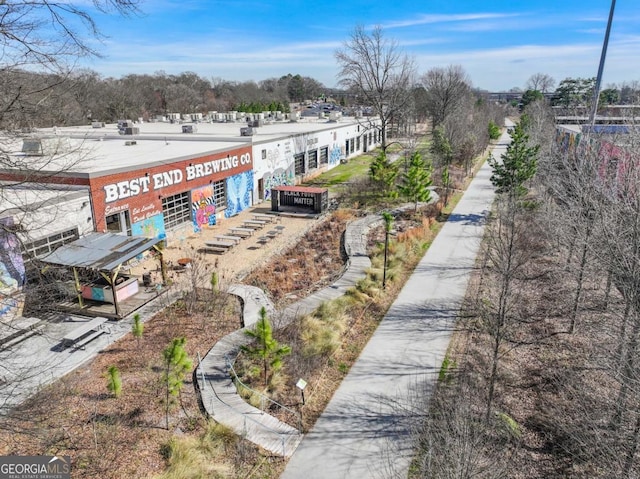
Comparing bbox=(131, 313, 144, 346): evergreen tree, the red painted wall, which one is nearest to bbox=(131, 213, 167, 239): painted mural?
the red painted wall

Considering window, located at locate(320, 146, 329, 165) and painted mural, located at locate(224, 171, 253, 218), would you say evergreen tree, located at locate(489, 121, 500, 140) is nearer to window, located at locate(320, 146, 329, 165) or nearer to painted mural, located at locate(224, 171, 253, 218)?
window, located at locate(320, 146, 329, 165)

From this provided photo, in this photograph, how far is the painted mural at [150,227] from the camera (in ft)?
70.3

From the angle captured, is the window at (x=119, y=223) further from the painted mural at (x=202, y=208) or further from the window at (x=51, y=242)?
the painted mural at (x=202, y=208)

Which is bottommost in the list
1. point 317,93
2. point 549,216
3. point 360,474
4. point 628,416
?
point 360,474

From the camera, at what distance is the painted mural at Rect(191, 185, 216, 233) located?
1014 inches

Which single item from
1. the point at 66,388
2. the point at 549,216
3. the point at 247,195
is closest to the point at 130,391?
the point at 66,388

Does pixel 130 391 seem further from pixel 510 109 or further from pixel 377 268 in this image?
pixel 510 109

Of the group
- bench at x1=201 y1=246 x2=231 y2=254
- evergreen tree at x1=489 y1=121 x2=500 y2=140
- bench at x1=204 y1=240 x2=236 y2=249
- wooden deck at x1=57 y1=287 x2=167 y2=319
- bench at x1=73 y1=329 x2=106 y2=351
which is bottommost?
bench at x1=73 y1=329 x2=106 y2=351

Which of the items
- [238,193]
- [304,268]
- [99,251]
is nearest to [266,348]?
[99,251]

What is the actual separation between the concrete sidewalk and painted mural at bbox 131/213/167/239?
1274 cm

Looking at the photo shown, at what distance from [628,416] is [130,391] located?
1103 cm

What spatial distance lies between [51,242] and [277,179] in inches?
819

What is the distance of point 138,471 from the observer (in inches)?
350

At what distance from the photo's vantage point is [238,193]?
30.3 metres
